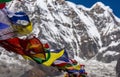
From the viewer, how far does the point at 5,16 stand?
79.7ft

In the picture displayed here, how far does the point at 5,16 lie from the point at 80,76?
25.4 metres

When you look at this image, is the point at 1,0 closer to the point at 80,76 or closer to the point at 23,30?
the point at 23,30

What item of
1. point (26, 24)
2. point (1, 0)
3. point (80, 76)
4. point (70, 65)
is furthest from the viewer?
point (80, 76)

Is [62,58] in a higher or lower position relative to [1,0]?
lower

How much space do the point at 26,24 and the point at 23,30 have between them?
0.45m

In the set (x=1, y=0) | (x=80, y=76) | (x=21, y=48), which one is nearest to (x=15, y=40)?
(x=21, y=48)

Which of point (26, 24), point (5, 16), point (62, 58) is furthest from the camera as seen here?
point (62, 58)

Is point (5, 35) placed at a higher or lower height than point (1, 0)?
lower

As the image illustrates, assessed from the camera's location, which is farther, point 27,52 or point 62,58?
point 62,58

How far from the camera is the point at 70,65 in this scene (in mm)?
42312

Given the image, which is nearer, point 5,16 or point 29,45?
point 5,16

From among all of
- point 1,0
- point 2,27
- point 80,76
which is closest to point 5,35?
point 2,27

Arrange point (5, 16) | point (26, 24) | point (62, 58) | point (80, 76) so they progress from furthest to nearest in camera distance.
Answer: point (80, 76) → point (62, 58) → point (26, 24) → point (5, 16)

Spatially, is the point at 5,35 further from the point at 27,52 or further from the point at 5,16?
the point at 27,52
